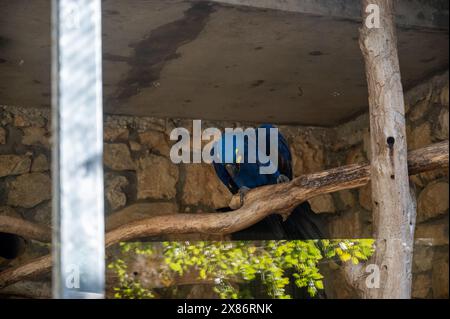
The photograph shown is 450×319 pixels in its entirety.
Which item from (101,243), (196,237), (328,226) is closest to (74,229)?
(101,243)

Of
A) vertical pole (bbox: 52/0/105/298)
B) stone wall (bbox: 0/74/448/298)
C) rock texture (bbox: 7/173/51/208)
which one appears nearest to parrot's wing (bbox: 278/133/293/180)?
stone wall (bbox: 0/74/448/298)

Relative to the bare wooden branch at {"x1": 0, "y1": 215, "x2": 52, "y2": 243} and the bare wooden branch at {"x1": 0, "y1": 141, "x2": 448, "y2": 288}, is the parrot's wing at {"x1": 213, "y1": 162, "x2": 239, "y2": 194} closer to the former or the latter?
the bare wooden branch at {"x1": 0, "y1": 141, "x2": 448, "y2": 288}

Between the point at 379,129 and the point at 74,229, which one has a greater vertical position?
the point at 379,129

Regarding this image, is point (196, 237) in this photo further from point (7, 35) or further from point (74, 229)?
point (74, 229)

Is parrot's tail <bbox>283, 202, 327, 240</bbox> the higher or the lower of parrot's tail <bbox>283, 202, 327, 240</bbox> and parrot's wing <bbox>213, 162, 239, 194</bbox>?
the lower

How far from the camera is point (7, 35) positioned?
9.46 ft

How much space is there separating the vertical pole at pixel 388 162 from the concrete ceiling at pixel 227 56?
0.51 meters

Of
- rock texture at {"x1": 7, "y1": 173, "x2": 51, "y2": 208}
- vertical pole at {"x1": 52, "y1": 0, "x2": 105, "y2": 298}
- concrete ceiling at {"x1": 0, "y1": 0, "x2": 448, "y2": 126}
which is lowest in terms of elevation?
vertical pole at {"x1": 52, "y1": 0, "x2": 105, "y2": 298}

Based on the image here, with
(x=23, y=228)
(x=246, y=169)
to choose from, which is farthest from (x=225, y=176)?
(x=23, y=228)

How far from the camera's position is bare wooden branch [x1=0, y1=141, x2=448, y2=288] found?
2.40 m

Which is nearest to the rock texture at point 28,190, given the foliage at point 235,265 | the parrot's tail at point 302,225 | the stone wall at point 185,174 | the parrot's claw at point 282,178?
the stone wall at point 185,174

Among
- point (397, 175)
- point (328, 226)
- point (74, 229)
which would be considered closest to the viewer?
point (74, 229)

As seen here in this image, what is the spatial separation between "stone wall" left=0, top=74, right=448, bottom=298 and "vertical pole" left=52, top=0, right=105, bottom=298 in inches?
87.0

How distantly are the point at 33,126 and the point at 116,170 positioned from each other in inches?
19.6
